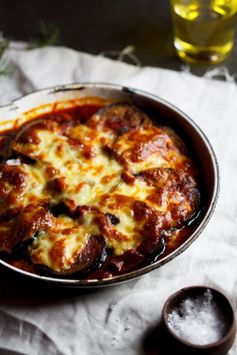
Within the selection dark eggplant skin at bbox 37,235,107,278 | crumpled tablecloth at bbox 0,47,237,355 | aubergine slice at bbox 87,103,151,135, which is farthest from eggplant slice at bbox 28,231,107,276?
aubergine slice at bbox 87,103,151,135

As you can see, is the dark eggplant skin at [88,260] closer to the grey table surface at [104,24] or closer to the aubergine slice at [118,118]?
the aubergine slice at [118,118]

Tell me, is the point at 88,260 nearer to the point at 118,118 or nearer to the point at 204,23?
the point at 118,118

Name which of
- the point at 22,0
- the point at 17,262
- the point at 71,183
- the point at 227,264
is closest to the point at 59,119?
the point at 71,183

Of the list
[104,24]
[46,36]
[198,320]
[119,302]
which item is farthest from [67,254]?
[104,24]

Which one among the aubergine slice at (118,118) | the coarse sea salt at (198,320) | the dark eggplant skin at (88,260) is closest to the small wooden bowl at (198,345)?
the coarse sea salt at (198,320)

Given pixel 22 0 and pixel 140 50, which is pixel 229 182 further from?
pixel 22 0

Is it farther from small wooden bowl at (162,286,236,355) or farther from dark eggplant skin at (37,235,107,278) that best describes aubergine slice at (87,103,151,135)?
small wooden bowl at (162,286,236,355)
